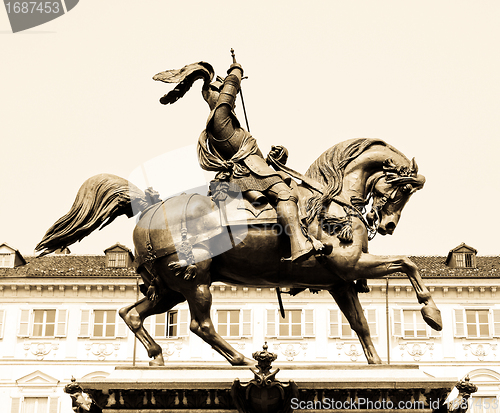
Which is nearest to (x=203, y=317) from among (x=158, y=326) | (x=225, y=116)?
(x=225, y=116)

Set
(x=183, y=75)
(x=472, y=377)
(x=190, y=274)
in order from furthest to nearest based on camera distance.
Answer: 1. (x=472, y=377)
2. (x=183, y=75)
3. (x=190, y=274)

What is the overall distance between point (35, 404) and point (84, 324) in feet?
15.2

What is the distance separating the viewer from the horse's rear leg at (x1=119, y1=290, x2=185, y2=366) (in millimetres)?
13562

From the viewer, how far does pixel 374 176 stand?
14.1 metres

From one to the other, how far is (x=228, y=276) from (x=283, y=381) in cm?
198

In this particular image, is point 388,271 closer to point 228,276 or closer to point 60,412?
point 228,276

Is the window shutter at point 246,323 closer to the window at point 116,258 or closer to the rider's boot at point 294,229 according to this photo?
the window at point 116,258

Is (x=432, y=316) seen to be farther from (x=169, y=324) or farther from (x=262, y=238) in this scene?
(x=169, y=324)

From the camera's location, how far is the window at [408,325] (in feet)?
157

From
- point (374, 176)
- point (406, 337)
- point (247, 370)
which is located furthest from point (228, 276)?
point (406, 337)

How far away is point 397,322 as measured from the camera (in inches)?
1891

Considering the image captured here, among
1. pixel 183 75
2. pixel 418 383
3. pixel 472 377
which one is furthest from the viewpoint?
pixel 472 377

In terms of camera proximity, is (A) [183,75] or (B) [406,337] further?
(B) [406,337]

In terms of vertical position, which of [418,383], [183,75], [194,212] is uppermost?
[183,75]
